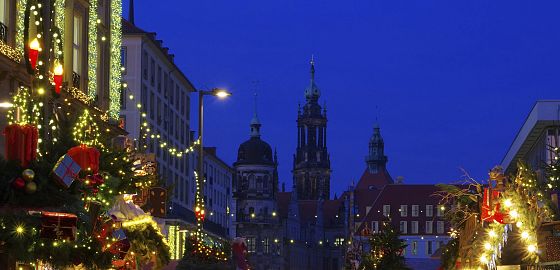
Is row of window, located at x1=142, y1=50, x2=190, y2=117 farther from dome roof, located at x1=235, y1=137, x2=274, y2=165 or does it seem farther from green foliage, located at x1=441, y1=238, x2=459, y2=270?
dome roof, located at x1=235, y1=137, x2=274, y2=165

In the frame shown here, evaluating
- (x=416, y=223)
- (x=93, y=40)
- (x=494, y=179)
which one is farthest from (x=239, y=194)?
(x=494, y=179)

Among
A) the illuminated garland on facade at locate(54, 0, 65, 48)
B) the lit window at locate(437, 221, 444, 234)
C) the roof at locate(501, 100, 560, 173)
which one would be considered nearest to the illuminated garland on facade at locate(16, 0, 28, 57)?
the illuminated garland on facade at locate(54, 0, 65, 48)

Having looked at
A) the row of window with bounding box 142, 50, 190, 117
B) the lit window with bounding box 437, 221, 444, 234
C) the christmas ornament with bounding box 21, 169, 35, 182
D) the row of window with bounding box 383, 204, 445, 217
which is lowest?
the christmas ornament with bounding box 21, 169, 35, 182

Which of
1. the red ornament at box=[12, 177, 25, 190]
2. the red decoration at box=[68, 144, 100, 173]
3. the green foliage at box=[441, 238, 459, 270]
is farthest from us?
the green foliage at box=[441, 238, 459, 270]

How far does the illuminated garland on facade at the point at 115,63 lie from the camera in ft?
141

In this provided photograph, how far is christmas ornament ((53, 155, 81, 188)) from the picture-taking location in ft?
62.8

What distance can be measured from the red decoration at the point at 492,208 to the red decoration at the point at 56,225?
32.4 feet

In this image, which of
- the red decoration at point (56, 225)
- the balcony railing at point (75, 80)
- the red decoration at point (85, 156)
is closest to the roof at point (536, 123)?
the balcony railing at point (75, 80)

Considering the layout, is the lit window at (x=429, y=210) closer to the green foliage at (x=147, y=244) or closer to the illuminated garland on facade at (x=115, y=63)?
the illuminated garland on facade at (x=115, y=63)

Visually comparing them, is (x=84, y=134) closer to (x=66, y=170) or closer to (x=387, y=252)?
(x=66, y=170)

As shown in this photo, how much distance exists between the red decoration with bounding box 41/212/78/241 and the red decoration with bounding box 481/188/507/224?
9.87 m

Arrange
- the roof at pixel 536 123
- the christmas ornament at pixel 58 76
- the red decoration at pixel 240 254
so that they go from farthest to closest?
the roof at pixel 536 123 < the red decoration at pixel 240 254 < the christmas ornament at pixel 58 76

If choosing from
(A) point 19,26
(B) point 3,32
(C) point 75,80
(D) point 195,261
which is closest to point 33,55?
(B) point 3,32

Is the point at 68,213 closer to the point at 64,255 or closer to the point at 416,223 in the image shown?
the point at 64,255
